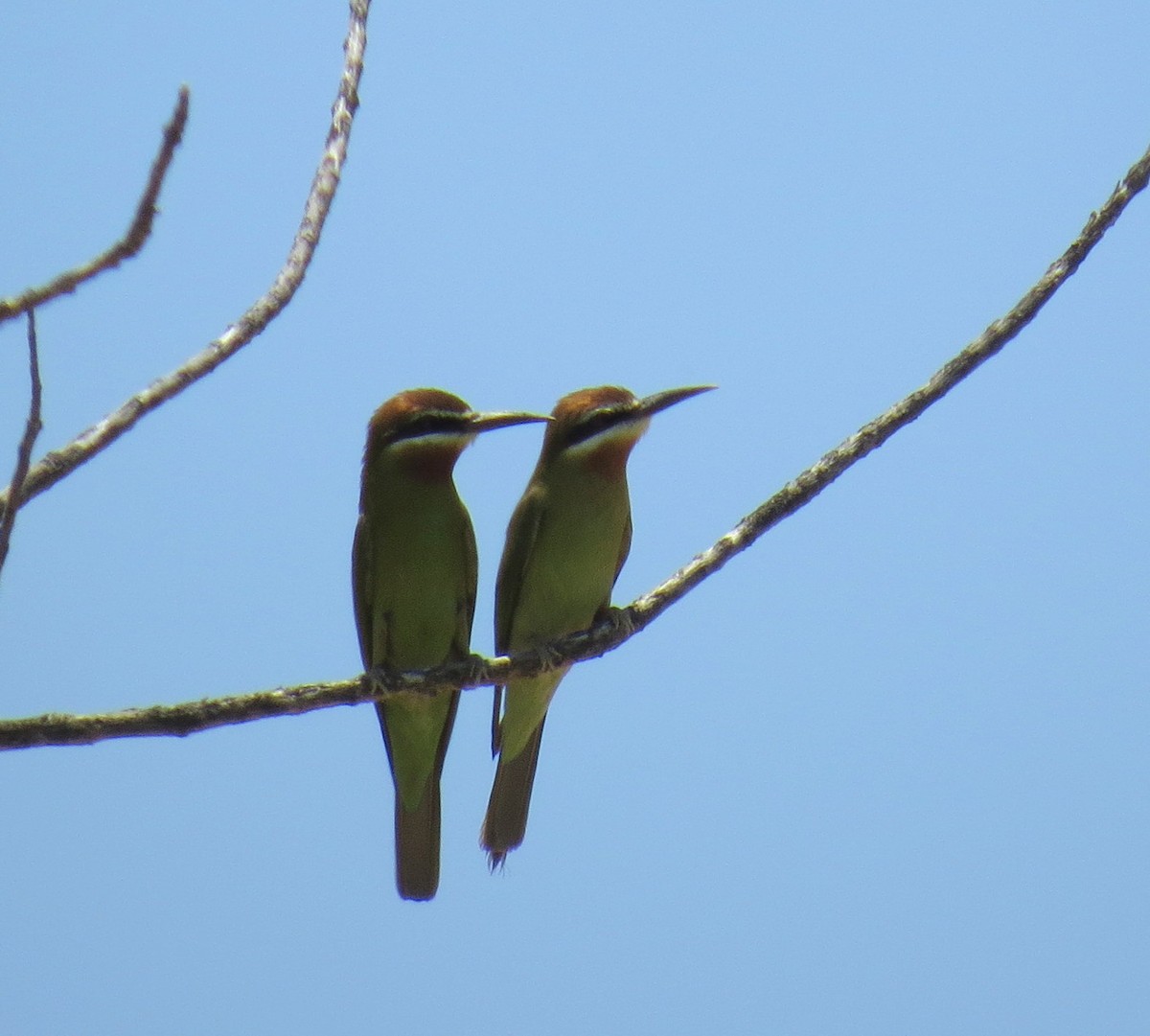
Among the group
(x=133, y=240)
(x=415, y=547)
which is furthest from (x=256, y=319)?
(x=415, y=547)

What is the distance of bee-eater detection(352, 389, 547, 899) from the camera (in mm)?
4613

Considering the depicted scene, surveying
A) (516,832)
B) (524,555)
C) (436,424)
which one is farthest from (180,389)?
(516,832)

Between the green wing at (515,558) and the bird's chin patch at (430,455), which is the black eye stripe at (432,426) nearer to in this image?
the bird's chin patch at (430,455)

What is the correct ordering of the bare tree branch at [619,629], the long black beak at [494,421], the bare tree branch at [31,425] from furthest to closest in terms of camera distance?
the long black beak at [494,421] → the bare tree branch at [619,629] → the bare tree branch at [31,425]

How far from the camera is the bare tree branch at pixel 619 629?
300 centimetres

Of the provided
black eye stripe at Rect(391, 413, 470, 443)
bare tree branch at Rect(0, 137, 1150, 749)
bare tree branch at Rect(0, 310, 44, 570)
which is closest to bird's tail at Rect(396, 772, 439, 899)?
bare tree branch at Rect(0, 137, 1150, 749)

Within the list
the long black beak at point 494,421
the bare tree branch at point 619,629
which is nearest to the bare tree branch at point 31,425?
the bare tree branch at point 619,629

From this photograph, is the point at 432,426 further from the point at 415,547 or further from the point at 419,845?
the point at 419,845

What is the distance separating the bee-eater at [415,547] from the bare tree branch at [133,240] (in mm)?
2258

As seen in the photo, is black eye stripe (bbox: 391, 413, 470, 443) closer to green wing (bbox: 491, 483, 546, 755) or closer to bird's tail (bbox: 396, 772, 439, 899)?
green wing (bbox: 491, 483, 546, 755)

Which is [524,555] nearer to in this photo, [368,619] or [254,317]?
[368,619]

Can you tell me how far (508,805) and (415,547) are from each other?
3.57ft

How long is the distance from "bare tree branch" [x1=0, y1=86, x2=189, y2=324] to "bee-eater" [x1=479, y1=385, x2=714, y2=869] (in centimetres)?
235

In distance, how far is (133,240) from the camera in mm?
2268
